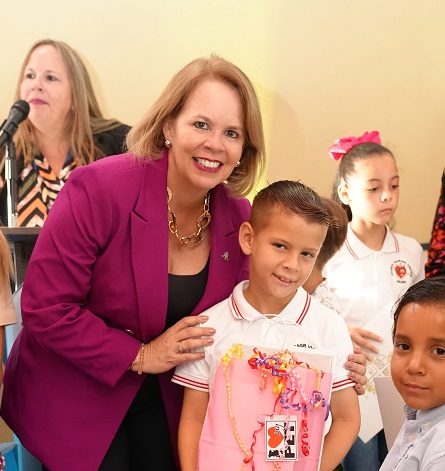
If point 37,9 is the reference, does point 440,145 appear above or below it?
A: below

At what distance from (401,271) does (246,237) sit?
115 centimetres

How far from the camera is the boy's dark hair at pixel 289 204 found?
73.0 inches

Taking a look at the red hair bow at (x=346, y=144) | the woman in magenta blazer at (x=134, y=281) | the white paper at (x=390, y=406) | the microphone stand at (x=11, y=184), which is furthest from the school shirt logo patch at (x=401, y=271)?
the microphone stand at (x=11, y=184)

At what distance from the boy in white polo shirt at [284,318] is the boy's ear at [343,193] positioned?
46.6 inches

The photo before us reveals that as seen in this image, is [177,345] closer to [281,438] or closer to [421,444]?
[281,438]

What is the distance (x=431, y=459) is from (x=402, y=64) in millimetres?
3032

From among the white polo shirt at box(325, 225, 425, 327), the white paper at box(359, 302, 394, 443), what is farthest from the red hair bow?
the white paper at box(359, 302, 394, 443)

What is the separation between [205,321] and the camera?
189cm

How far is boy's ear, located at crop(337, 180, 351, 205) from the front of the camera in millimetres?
3068

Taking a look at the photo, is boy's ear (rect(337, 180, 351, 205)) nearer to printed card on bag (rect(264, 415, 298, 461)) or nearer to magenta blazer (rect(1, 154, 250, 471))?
magenta blazer (rect(1, 154, 250, 471))

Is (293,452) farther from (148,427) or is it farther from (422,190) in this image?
(422,190)

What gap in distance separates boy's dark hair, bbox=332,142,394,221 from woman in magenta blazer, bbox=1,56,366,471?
1088 millimetres

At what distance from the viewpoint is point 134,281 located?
6.30 feet

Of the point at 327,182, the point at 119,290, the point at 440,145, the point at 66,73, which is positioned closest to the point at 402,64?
the point at 440,145
